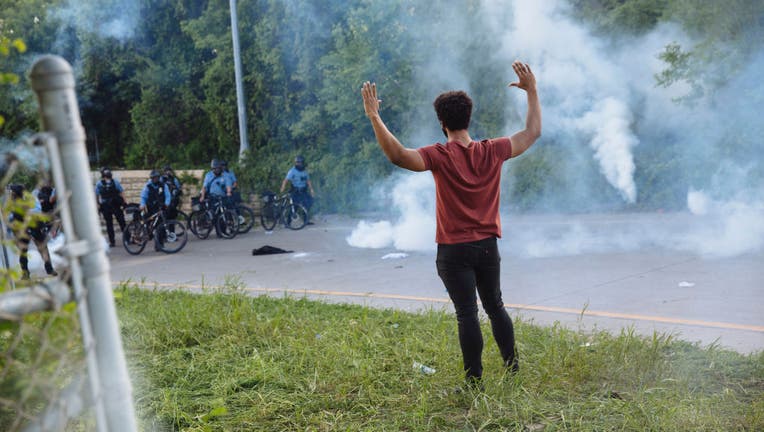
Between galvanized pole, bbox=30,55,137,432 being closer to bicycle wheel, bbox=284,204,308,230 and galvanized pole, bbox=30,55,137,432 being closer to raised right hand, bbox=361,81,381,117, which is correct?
raised right hand, bbox=361,81,381,117

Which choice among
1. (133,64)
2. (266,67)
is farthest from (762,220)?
(133,64)

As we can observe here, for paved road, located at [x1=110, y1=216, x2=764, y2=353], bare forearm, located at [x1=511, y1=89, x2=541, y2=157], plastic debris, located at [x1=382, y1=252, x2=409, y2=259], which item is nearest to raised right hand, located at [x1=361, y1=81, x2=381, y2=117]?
bare forearm, located at [x1=511, y1=89, x2=541, y2=157]

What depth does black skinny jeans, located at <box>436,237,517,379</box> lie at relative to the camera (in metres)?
3.89

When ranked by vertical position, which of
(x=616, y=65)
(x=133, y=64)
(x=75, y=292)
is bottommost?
(x=75, y=292)

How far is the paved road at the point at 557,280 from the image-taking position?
5.72 metres

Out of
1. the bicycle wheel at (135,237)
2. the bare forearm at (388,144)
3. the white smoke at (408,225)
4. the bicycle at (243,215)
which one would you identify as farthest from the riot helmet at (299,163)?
the bare forearm at (388,144)

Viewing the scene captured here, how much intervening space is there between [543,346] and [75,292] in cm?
370

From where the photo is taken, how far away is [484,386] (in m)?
3.93

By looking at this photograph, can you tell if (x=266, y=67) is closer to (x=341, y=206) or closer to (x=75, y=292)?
(x=341, y=206)

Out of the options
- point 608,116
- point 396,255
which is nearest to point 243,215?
point 396,255

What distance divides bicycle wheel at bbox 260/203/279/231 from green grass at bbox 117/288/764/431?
10744 mm

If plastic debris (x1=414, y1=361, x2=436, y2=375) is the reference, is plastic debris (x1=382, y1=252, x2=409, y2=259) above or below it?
below

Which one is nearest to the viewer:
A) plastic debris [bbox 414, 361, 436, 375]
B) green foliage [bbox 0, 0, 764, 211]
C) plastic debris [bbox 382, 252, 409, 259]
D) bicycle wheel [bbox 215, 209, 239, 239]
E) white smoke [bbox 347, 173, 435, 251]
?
plastic debris [bbox 414, 361, 436, 375]

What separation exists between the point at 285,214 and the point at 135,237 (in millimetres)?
3686
